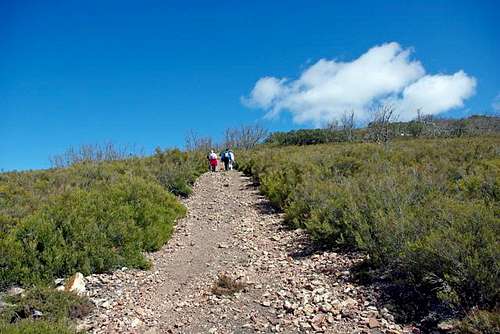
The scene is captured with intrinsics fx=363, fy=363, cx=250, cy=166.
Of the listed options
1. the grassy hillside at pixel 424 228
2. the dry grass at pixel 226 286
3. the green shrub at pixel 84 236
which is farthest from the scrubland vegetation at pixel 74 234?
the grassy hillside at pixel 424 228

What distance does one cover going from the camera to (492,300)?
4.18 metres

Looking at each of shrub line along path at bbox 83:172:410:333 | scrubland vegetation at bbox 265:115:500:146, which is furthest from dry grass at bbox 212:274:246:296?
scrubland vegetation at bbox 265:115:500:146

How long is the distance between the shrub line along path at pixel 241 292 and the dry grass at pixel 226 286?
0.34ft

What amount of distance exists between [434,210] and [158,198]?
805 cm

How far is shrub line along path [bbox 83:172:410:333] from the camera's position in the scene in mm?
4992

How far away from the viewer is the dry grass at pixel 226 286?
6.09 meters

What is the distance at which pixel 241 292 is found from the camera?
6074 millimetres

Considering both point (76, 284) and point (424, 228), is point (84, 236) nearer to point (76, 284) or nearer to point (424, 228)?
point (76, 284)

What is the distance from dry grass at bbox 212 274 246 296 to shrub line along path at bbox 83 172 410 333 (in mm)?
103

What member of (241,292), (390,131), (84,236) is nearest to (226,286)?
(241,292)

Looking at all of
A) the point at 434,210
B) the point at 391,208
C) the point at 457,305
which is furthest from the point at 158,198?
the point at 457,305

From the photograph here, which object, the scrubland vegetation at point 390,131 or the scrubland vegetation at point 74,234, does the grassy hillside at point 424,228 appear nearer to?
the scrubland vegetation at point 74,234

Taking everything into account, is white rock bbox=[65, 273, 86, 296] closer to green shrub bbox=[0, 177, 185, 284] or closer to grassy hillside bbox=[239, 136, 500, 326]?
green shrub bbox=[0, 177, 185, 284]

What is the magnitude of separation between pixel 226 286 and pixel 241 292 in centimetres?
33
